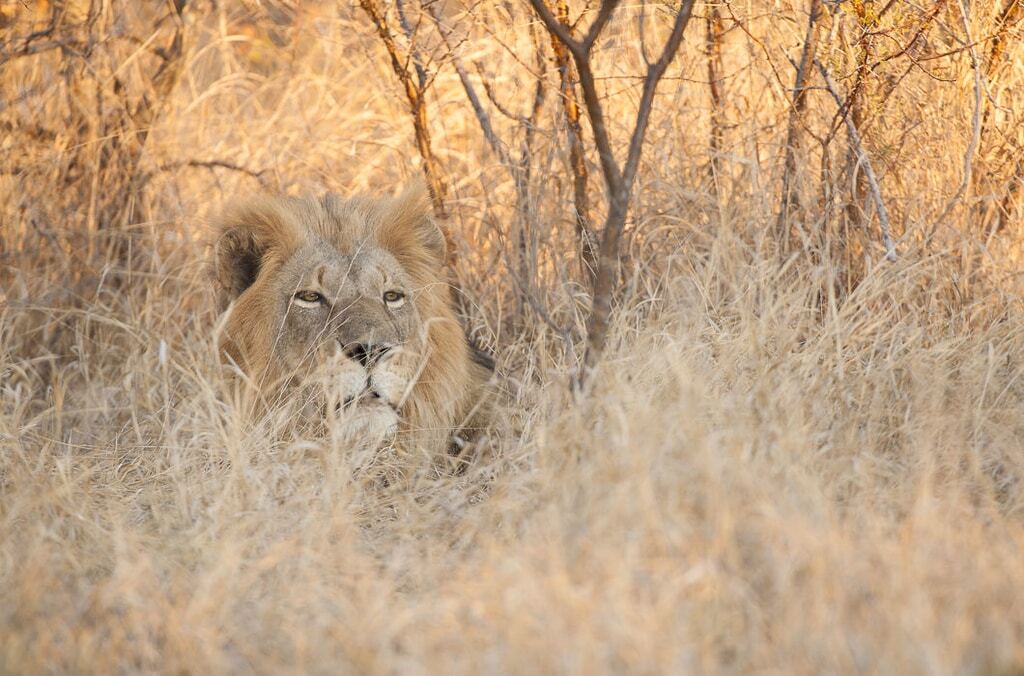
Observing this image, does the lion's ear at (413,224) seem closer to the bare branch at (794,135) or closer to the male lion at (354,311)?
the male lion at (354,311)

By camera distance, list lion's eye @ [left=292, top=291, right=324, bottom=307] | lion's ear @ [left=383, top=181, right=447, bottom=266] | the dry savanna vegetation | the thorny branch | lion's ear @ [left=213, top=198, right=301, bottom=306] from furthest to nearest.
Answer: lion's ear @ [left=383, top=181, right=447, bottom=266], lion's ear @ [left=213, top=198, right=301, bottom=306], lion's eye @ [left=292, top=291, right=324, bottom=307], the thorny branch, the dry savanna vegetation

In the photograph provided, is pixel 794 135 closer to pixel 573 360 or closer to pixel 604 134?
pixel 604 134

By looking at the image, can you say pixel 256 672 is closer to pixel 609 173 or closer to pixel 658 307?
pixel 609 173

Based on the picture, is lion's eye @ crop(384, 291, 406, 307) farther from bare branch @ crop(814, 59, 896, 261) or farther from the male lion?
bare branch @ crop(814, 59, 896, 261)

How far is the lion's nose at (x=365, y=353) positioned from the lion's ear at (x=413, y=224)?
541mm

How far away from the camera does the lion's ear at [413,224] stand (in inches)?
160

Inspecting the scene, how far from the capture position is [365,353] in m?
3.63

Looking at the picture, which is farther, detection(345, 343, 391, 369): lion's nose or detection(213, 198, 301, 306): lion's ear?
detection(213, 198, 301, 306): lion's ear

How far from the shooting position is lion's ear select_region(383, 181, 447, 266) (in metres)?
4.07

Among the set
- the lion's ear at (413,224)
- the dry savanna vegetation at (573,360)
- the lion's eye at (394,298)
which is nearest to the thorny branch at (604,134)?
the dry savanna vegetation at (573,360)

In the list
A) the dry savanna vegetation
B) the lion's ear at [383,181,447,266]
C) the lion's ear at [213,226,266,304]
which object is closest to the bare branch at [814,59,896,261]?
the dry savanna vegetation

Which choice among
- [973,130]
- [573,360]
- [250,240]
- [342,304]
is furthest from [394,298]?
[973,130]

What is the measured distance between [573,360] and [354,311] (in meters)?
0.68

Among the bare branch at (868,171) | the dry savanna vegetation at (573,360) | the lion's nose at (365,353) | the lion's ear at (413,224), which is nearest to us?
the dry savanna vegetation at (573,360)
